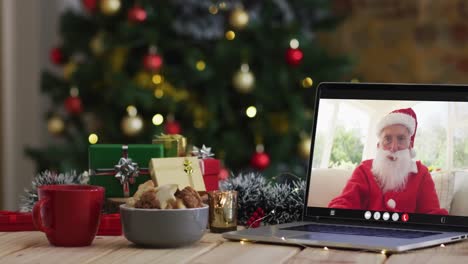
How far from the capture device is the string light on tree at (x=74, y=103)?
3.43 m

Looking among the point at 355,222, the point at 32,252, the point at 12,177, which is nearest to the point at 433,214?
the point at 355,222

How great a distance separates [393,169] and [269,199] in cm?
22

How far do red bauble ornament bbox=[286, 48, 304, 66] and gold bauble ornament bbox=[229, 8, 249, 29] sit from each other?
178mm

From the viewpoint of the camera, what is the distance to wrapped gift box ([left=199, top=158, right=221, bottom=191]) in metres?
1.55

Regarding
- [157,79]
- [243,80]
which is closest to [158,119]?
[157,79]

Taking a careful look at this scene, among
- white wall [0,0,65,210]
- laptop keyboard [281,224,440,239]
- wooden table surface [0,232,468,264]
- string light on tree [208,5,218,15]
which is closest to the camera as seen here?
wooden table surface [0,232,468,264]

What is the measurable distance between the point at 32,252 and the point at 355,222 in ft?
1.53

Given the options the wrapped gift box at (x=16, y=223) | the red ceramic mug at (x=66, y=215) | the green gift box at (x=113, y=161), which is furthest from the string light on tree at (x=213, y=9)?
the red ceramic mug at (x=66, y=215)

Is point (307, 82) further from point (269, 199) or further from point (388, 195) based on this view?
point (388, 195)

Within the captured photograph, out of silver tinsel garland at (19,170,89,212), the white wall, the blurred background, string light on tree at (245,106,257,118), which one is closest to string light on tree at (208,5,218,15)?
the blurred background

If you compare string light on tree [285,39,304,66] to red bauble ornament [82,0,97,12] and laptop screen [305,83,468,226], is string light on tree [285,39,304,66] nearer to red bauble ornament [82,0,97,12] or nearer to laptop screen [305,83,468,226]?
red bauble ornament [82,0,97,12]

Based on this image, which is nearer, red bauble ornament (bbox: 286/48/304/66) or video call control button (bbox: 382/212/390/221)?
video call control button (bbox: 382/212/390/221)

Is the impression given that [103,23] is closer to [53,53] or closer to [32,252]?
[53,53]

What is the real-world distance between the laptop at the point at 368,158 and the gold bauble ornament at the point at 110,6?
2.00m
